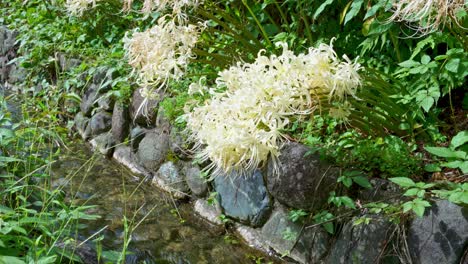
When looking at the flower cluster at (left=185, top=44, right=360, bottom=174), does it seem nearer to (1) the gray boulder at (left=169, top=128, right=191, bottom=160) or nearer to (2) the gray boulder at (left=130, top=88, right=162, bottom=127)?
(1) the gray boulder at (left=169, top=128, right=191, bottom=160)

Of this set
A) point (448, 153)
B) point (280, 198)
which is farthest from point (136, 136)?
point (448, 153)

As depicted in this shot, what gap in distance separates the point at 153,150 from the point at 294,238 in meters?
1.54

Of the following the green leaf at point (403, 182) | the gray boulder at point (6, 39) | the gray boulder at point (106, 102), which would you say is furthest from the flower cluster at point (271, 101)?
the gray boulder at point (6, 39)

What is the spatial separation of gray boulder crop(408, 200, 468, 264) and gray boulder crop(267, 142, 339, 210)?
552 millimetres

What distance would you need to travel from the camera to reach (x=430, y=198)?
2.54 meters

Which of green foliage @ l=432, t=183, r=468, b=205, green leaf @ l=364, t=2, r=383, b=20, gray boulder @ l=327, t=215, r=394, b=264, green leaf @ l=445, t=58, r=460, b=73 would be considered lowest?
gray boulder @ l=327, t=215, r=394, b=264

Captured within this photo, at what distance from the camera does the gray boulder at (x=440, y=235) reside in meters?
2.42

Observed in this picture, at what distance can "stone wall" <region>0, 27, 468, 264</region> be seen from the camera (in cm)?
251

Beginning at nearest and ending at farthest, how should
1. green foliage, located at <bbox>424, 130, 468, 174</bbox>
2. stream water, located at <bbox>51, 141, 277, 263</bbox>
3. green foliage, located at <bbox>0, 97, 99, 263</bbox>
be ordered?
green foliage, located at <bbox>0, 97, 99, 263</bbox>, green foliage, located at <bbox>424, 130, 468, 174</bbox>, stream water, located at <bbox>51, 141, 277, 263</bbox>

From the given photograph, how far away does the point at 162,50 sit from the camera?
2879 mm

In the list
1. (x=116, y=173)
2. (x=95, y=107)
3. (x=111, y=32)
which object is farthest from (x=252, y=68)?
(x=111, y=32)

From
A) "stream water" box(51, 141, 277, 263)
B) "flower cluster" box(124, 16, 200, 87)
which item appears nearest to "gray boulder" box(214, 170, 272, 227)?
"stream water" box(51, 141, 277, 263)

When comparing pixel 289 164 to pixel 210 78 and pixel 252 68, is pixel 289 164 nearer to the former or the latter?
pixel 252 68

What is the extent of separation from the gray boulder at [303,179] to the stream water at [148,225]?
38cm
